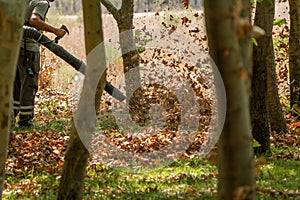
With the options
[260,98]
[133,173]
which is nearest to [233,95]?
[133,173]

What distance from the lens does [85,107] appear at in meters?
6.26

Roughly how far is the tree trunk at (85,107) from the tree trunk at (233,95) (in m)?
3.27

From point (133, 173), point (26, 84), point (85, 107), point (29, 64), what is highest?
point (29, 64)

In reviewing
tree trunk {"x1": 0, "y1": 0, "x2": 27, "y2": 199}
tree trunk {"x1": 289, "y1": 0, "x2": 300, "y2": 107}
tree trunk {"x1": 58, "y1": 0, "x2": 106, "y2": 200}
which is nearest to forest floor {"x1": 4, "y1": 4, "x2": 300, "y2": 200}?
tree trunk {"x1": 289, "y1": 0, "x2": 300, "y2": 107}

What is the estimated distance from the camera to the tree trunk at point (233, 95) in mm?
2738

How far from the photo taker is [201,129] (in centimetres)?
1229

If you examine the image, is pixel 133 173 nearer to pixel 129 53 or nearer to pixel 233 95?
pixel 129 53

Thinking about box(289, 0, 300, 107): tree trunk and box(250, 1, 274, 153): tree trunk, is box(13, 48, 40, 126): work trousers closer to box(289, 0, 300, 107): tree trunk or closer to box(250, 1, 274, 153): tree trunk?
box(250, 1, 274, 153): tree trunk

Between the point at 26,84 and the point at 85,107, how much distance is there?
6370 millimetres

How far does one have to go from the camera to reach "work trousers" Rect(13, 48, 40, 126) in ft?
40.4

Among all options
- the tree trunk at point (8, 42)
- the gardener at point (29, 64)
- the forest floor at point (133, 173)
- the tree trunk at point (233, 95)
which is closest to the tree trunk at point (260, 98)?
the forest floor at point (133, 173)

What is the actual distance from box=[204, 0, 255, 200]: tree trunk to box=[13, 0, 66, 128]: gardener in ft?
30.9

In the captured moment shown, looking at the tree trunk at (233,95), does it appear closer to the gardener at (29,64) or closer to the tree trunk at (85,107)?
the tree trunk at (85,107)

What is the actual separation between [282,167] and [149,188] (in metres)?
2.26
